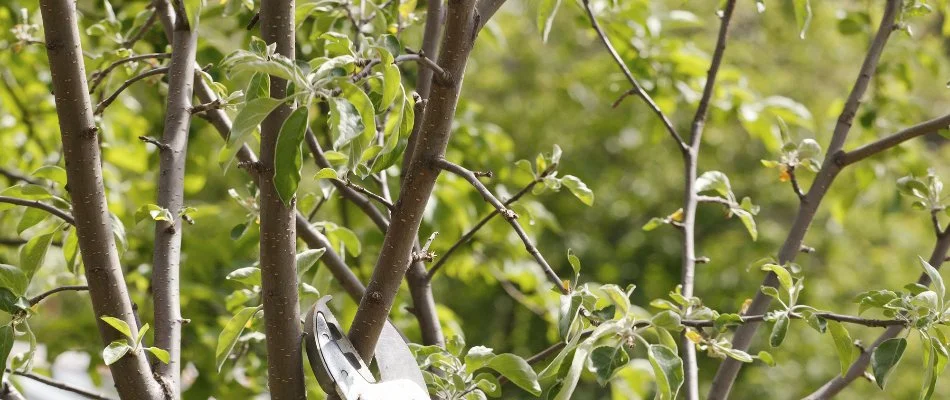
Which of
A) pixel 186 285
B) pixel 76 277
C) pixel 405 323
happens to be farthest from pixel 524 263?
pixel 76 277

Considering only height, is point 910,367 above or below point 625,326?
below

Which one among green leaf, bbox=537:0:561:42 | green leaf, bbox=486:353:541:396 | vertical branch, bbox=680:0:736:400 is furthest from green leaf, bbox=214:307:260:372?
vertical branch, bbox=680:0:736:400

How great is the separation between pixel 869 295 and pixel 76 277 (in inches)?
44.3

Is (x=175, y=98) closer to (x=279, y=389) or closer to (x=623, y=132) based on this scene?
(x=279, y=389)

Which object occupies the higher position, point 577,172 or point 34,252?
point 577,172

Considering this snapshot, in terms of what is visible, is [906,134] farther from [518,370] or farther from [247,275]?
[247,275]

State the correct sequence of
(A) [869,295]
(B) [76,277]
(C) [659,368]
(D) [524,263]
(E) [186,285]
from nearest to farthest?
(C) [659,368] → (A) [869,295] → (B) [76,277] → (E) [186,285] → (D) [524,263]

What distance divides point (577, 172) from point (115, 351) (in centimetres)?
413

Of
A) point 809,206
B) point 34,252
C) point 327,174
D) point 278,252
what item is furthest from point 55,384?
point 809,206

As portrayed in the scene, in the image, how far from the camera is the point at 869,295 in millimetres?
1048

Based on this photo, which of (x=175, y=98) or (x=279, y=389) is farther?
(x=175, y=98)

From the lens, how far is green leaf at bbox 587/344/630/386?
935 mm

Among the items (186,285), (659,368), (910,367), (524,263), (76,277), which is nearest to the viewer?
(659,368)

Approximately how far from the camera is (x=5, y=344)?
1000mm
